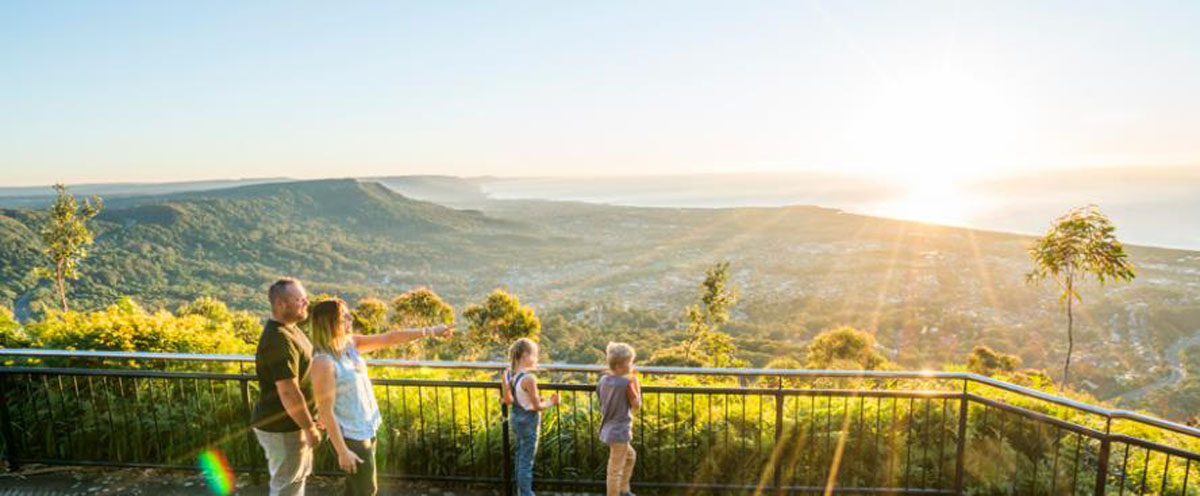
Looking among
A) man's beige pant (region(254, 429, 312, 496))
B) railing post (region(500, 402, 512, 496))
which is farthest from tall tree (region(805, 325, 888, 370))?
man's beige pant (region(254, 429, 312, 496))

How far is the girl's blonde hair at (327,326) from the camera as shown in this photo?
3.23m

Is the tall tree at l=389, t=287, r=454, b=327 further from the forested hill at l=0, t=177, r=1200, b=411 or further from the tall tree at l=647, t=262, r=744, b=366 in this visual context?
the forested hill at l=0, t=177, r=1200, b=411

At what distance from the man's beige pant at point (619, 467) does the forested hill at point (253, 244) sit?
87.6 metres

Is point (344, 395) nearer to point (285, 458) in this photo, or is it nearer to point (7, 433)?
point (285, 458)

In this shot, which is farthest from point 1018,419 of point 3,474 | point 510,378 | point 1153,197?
point 1153,197

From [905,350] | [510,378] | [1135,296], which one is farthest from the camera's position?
[1135,296]

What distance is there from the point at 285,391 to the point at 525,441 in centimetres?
170

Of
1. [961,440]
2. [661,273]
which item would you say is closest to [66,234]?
[961,440]

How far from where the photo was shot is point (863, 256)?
123 metres

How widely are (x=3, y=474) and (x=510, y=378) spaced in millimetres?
5022

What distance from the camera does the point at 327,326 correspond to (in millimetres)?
3242

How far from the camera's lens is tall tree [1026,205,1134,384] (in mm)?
14359

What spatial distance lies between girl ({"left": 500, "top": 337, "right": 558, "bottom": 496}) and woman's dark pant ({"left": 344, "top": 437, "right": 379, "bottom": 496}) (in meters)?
0.96

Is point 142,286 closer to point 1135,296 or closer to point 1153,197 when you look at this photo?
point 1135,296
